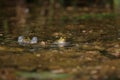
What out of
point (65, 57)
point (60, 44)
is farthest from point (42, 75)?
point (60, 44)

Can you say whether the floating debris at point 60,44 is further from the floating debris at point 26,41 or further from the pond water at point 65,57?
the floating debris at point 26,41

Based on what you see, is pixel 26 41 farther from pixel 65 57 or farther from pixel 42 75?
pixel 42 75

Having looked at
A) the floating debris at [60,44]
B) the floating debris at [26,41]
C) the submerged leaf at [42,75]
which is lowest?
the submerged leaf at [42,75]

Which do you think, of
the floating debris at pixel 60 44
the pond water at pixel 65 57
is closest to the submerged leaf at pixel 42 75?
the pond water at pixel 65 57

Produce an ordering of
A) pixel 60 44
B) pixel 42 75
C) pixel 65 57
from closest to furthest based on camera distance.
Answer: pixel 42 75
pixel 65 57
pixel 60 44

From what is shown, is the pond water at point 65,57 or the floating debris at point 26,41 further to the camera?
the floating debris at point 26,41

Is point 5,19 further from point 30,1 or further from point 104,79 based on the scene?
point 104,79

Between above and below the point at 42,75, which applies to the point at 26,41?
above

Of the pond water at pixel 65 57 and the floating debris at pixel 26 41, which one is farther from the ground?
the floating debris at pixel 26 41

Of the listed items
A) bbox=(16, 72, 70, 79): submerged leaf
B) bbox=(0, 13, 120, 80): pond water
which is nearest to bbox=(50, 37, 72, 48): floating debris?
bbox=(0, 13, 120, 80): pond water

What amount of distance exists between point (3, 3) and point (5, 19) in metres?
1.66

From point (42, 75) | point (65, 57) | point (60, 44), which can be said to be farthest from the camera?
point (60, 44)

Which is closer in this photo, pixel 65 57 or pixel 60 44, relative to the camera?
pixel 65 57

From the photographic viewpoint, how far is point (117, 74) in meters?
1.90
